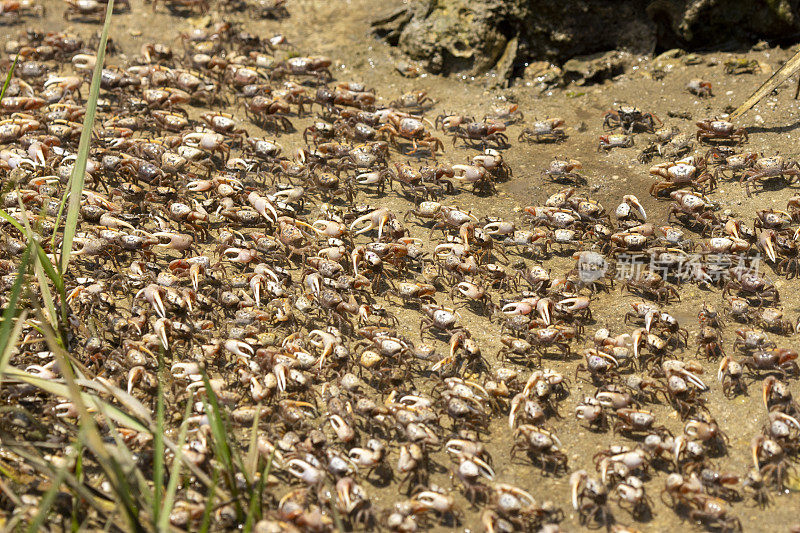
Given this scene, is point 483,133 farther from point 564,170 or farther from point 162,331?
point 162,331

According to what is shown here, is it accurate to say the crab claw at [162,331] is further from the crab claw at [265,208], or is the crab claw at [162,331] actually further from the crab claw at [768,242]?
the crab claw at [768,242]

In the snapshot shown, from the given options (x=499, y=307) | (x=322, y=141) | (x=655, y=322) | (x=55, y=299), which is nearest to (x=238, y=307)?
(x=55, y=299)

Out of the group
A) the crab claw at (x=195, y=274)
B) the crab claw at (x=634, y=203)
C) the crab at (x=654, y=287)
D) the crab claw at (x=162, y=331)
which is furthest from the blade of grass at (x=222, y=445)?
the crab claw at (x=634, y=203)

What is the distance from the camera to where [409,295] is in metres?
6.45

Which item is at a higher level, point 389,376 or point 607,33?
point 607,33

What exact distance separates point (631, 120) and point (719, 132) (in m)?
0.91

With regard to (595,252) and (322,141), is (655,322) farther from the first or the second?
(322,141)

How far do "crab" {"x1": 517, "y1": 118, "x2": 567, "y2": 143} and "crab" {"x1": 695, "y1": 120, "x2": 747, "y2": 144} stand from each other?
4.64 feet

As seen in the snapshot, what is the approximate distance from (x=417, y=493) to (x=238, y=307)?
2.31 metres

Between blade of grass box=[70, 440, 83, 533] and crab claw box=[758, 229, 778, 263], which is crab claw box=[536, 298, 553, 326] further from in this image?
blade of grass box=[70, 440, 83, 533]

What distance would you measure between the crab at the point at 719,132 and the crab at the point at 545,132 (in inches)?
55.7

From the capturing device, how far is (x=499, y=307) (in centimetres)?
641

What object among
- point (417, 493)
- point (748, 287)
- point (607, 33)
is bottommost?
point (417, 493)

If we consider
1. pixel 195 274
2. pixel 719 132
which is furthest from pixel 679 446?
pixel 719 132
